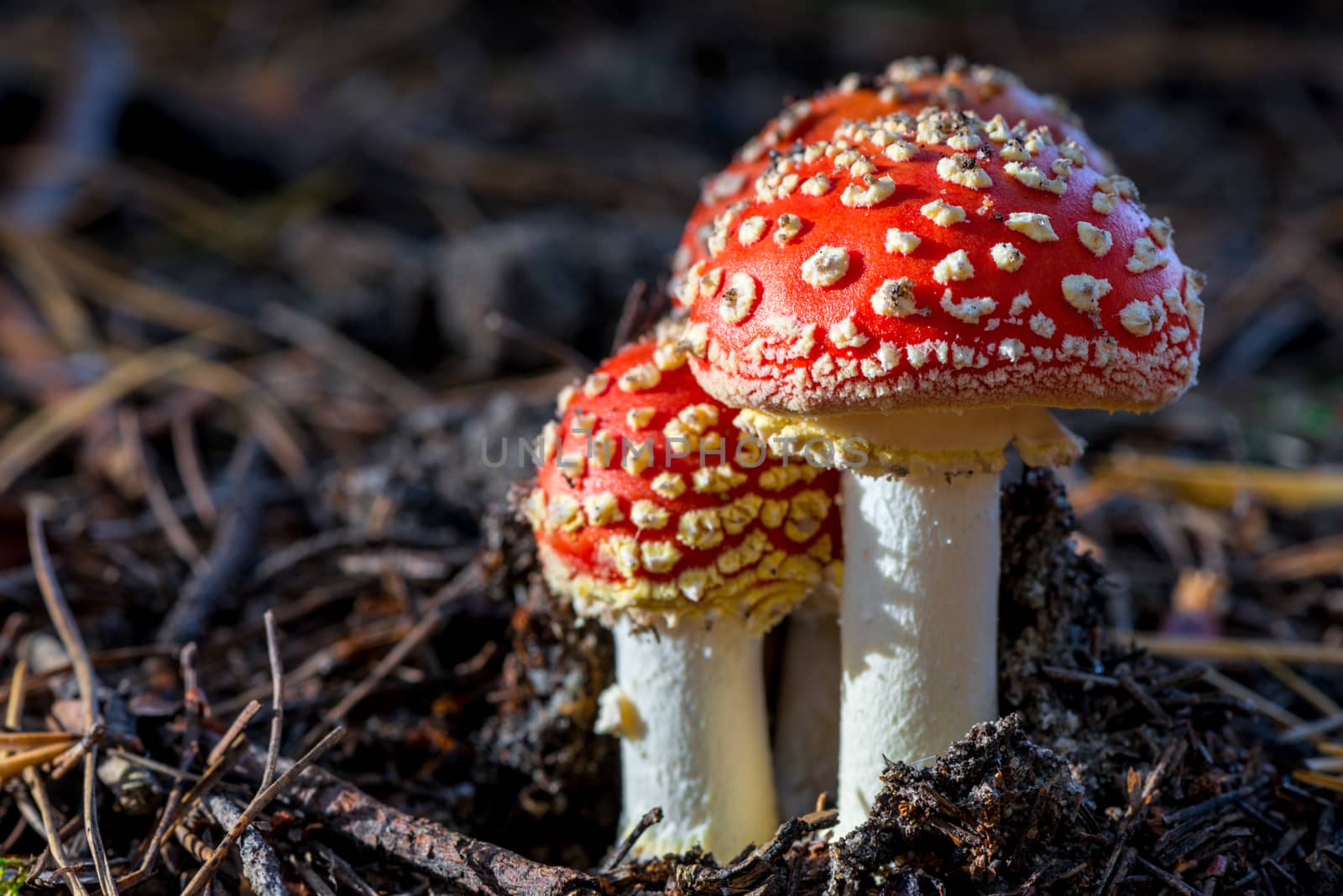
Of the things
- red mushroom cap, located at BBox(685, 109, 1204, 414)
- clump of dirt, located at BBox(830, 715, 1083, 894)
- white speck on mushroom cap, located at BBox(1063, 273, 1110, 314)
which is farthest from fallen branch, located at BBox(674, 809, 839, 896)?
white speck on mushroom cap, located at BBox(1063, 273, 1110, 314)

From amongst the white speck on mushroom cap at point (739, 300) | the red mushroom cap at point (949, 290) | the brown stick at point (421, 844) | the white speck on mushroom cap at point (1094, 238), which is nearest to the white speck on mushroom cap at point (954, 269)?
the red mushroom cap at point (949, 290)

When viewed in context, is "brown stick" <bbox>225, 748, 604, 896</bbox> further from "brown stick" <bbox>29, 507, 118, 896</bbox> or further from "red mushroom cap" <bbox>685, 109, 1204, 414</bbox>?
"red mushroom cap" <bbox>685, 109, 1204, 414</bbox>

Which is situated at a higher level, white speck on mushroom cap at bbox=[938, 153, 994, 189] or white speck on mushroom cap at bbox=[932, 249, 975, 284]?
white speck on mushroom cap at bbox=[938, 153, 994, 189]

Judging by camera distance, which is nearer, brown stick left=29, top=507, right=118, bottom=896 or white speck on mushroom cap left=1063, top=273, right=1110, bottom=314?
white speck on mushroom cap left=1063, top=273, right=1110, bottom=314

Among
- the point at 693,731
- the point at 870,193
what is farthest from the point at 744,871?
the point at 870,193

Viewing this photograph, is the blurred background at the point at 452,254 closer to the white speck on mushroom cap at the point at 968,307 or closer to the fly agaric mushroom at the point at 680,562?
the fly agaric mushroom at the point at 680,562

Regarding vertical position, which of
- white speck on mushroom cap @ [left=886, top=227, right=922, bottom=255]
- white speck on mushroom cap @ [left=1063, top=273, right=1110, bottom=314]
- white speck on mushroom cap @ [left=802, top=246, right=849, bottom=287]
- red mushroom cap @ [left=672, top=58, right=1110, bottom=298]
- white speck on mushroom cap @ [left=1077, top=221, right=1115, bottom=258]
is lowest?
white speck on mushroom cap @ [left=1063, top=273, right=1110, bottom=314]

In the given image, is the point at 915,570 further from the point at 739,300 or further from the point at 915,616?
the point at 739,300
